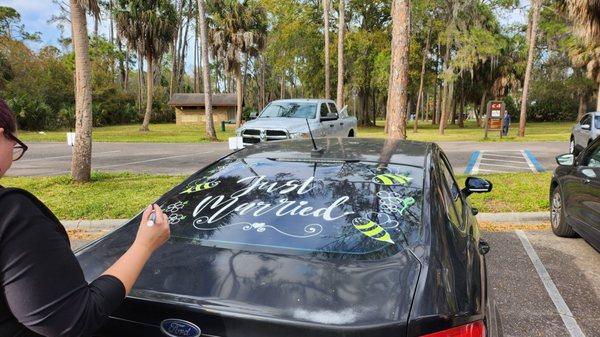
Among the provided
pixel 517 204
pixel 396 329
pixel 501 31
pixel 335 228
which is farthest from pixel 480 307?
pixel 501 31

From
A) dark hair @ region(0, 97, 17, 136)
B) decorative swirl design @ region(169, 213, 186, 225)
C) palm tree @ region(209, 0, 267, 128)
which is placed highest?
palm tree @ region(209, 0, 267, 128)

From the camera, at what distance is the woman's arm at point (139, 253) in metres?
1.47

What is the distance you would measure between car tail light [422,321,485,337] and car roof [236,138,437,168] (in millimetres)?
Answer: 1255

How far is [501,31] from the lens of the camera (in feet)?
138

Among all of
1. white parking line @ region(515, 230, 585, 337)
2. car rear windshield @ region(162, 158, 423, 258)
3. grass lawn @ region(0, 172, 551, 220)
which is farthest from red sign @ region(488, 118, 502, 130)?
car rear windshield @ region(162, 158, 423, 258)

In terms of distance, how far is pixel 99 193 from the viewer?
827cm

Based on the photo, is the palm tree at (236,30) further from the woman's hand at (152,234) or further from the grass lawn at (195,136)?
the woman's hand at (152,234)

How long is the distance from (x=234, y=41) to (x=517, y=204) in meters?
27.9

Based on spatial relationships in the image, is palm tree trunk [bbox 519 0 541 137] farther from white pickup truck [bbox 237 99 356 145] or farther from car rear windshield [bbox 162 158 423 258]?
car rear windshield [bbox 162 158 423 258]

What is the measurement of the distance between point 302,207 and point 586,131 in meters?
14.4

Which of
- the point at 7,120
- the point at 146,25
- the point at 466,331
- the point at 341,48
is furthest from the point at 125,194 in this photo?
the point at 146,25

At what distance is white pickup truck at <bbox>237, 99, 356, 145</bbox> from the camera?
40.7 ft

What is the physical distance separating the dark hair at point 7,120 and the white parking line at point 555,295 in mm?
3894

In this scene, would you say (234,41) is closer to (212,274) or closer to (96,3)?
(96,3)
